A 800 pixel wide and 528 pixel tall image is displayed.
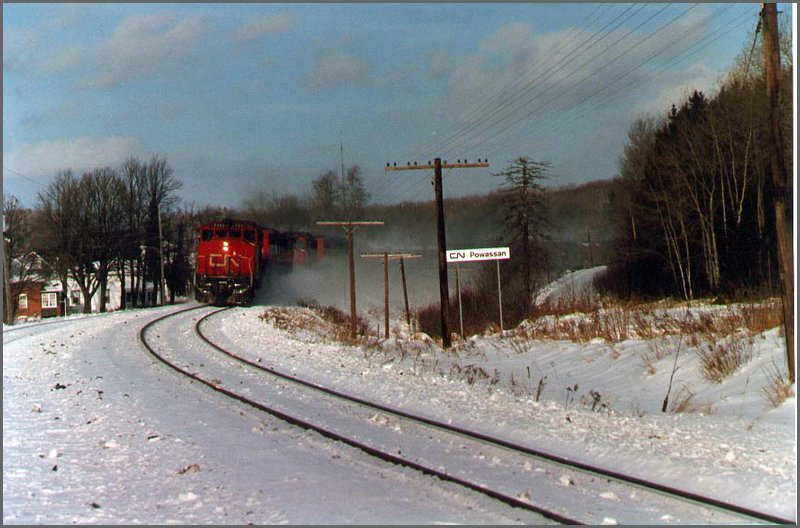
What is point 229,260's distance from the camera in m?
41.5

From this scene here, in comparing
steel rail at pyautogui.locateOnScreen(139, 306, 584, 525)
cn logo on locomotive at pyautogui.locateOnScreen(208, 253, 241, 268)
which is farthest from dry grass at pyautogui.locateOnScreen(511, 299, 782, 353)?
cn logo on locomotive at pyautogui.locateOnScreen(208, 253, 241, 268)

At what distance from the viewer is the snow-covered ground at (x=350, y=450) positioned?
6.97 m

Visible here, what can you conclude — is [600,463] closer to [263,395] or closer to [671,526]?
[671,526]

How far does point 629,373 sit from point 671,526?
9738 mm

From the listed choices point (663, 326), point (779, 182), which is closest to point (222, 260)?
point (663, 326)

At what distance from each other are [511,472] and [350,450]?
6.69ft

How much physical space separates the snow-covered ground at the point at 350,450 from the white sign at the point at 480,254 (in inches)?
175

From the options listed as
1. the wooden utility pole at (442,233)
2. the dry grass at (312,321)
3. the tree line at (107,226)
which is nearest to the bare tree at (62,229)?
the tree line at (107,226)

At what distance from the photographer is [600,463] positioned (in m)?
8.78

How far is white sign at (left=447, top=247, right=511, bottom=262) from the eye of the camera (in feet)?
77.2

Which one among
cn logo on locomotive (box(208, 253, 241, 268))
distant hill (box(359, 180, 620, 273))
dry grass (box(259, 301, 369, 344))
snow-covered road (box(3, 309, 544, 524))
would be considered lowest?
dry grass (box(259, 301, 369, 344))

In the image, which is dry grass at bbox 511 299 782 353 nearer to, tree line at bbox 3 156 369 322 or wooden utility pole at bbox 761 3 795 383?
wooden utility pole at bbox 761 3 795 383

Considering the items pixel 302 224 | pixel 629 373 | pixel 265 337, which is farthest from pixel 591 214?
pixel 629 373

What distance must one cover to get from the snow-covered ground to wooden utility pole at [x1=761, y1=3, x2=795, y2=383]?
113cm
